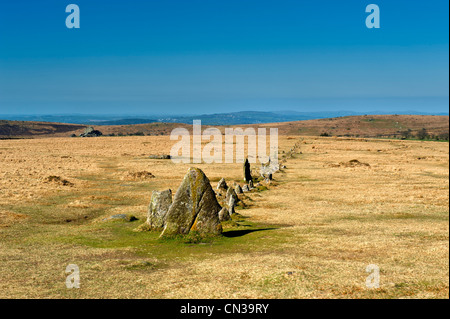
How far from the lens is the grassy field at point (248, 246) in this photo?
13.1 m

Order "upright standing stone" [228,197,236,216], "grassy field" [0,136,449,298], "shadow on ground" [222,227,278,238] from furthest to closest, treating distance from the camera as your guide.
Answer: "upright standing stone" [228,197,236,216] < "shadow on ground" [222,227,278,238] < "grassy field" [0,136,449,298]

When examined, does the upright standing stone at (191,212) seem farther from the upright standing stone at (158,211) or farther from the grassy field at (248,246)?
the upright standing stone at (158,211)

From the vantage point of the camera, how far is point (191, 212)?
20.7 meters

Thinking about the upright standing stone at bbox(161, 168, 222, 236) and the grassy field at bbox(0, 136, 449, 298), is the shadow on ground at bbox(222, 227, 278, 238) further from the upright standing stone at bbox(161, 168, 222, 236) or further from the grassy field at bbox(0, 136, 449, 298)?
the upright standing stone at bbox(161, 168, 222, 236)

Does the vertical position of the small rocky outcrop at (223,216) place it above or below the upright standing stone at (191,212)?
below

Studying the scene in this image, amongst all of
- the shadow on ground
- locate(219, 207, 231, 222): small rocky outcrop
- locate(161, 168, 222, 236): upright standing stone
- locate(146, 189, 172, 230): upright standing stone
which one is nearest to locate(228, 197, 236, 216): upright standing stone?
locate(219, 207, 231, 222): small rocky outcrop

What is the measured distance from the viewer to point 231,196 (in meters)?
29.5

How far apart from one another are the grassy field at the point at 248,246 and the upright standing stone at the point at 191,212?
68cm

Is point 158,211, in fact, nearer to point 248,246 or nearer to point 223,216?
point 223,216

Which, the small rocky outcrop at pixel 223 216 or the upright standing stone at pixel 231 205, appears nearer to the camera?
the small rocky outcrop at pixel 223 216

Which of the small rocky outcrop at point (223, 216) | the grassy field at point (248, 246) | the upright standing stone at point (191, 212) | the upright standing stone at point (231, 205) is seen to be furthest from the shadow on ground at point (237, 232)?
the upright standing stone at point (231, 205)

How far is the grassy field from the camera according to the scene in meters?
13.1

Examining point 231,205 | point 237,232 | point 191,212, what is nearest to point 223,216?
point 237,232

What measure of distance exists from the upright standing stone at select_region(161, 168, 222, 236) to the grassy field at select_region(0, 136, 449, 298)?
68 cm
